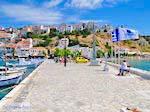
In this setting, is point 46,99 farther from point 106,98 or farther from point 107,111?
point 107,111

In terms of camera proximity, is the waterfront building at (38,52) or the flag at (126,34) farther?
the waterfront building at (38,52)

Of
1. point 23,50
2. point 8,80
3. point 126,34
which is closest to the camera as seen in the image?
point 8,80

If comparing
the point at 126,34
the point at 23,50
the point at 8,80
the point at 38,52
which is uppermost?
the point at 23,50

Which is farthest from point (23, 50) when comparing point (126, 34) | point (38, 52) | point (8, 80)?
point (8, 80)

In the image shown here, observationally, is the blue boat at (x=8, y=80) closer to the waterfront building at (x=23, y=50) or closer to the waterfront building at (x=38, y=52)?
the waterfront building at (x=38, y=52)

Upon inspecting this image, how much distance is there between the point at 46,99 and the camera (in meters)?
11.6

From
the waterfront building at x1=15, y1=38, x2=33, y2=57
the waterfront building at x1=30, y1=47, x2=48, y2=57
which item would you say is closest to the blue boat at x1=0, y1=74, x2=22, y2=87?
the waterfront building at x1=30, y1=47, x2=48, y2=57

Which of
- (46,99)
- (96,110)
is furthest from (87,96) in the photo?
(96,110)

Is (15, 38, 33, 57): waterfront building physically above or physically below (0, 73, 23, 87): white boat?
above

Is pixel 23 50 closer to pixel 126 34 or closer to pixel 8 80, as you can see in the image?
pixel 126 34

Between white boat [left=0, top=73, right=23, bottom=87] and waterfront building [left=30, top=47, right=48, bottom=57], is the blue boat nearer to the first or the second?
white boat [left=0, top=73, right=23, bottom=87]

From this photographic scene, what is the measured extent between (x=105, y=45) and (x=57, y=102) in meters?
189

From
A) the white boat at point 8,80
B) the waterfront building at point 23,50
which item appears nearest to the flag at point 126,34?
the white boat at point 8,80

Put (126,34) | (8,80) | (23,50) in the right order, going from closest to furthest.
→ 1. (8,80)
2. (126,34)
3. (23,50)
